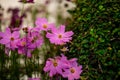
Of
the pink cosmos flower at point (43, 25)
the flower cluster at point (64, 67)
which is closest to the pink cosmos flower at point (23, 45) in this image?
the pink cosmos flower at point (43, 25)

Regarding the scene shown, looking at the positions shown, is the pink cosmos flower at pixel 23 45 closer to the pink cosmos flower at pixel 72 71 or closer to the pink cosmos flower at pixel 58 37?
the pink cosmos flower at pixel 58 37

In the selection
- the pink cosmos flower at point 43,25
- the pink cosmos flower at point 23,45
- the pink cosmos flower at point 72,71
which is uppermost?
the pink cosmos flower at point 43,25

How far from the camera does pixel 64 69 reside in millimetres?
2113

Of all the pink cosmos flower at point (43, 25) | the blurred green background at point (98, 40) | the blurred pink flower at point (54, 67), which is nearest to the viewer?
the blurred pink flower at point (54, 67)

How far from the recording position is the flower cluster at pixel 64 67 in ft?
6.82

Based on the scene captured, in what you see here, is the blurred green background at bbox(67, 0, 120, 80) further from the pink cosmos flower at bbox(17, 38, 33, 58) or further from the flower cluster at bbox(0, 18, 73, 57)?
the pink cosmos flower at bbox(17, 38, 33, 58)

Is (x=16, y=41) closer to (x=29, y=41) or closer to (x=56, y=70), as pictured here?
(x=29, y=41)

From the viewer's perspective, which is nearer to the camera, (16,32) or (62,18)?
(16,32)

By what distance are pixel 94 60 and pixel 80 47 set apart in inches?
6.2

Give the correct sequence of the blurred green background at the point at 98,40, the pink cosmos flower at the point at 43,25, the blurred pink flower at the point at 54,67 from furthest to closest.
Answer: the pink cosmos flower at the point at 43,25 → the blurred green background at the point at 98,40 → the blurred pink flower at the point at 54,67

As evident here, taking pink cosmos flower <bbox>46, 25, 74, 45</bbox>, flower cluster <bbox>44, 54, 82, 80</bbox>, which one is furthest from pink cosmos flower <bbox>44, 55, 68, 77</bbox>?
pink cosmos flower <bbox>46, 25, 74, 45</bbox>

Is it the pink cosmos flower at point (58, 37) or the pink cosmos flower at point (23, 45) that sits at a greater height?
the pink cosmos flower at point (58, 37)

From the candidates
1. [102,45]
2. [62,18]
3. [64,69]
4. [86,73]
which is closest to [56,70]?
[64,69]

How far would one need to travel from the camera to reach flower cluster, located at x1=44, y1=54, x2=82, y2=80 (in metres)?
2.08
